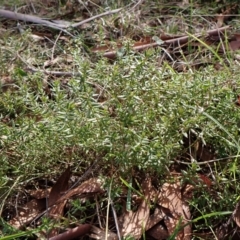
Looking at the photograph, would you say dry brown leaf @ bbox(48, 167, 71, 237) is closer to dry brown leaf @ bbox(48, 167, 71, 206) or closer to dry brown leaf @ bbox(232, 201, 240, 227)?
dry brown leaf @ bbox(48, 167, 71, 206)

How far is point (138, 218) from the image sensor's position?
1.70 m

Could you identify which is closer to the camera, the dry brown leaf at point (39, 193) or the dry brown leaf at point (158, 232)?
the dry brown leaf at point (158, 232)

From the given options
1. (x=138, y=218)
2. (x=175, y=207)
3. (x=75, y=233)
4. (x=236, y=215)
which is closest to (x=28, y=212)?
(x=75, y=233)

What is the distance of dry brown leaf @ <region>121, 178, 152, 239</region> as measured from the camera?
5.48 ft

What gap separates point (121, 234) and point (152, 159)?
0.86 ft

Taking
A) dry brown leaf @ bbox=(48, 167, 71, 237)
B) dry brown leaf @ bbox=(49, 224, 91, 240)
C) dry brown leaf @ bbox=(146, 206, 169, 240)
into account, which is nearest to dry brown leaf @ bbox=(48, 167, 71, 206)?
dry brown leaf @ bbox=(48, 167, 71, 237)

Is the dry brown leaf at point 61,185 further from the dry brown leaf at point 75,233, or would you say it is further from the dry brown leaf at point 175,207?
the dry brown leaf at point 175,207

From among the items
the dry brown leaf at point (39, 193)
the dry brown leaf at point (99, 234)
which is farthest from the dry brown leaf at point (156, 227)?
the dry brown leaf at point (39, 193)

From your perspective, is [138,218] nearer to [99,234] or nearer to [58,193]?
[99,234]

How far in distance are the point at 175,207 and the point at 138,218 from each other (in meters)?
0.13

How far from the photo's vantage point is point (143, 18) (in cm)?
261

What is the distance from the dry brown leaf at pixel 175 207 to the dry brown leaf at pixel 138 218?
47 millimetres

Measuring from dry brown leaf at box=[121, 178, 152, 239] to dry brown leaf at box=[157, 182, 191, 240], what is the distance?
47 millimetres

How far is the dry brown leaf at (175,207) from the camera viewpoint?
1.67 m
